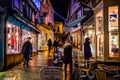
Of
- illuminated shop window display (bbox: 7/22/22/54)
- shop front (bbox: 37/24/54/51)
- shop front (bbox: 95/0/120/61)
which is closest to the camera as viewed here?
shop front (bbox: 95/0/120/61)

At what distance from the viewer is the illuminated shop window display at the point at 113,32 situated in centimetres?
1509

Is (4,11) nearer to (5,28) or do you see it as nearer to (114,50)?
(5,28)

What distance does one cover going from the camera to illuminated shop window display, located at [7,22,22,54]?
22750 millimetres

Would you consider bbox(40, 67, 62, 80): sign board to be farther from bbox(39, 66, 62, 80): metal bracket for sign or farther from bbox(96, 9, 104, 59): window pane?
bbox(96, 9, 104, 59): window pane

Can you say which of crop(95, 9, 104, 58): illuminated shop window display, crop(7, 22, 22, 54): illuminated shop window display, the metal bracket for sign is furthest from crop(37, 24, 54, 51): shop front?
the metal bracket for sign

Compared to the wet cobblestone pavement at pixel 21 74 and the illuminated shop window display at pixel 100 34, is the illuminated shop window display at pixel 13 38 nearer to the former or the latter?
the wet cobblestone pavement at pixel 21 74

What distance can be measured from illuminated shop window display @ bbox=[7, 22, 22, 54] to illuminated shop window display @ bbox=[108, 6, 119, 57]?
920 centimetres

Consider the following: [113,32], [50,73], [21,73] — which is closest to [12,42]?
[21,73]

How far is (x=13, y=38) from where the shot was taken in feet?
81.7

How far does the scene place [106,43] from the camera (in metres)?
Result: 15.6

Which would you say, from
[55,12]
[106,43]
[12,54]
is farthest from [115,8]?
[55,12]

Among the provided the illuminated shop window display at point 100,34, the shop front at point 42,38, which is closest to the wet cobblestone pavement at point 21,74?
the illuminated shop window display at point 100,34

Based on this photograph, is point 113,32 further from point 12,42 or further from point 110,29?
point 12,42

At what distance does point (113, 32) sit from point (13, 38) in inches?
455
